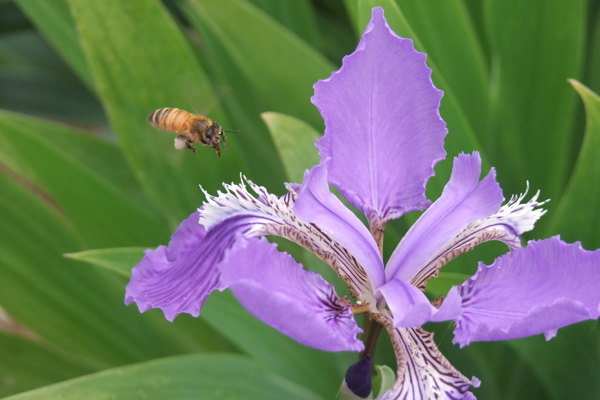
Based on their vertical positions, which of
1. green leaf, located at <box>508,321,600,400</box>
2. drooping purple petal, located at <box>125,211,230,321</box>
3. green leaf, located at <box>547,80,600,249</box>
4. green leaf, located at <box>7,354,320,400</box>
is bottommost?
green leaf, located at <box>7,354,320,400</box>

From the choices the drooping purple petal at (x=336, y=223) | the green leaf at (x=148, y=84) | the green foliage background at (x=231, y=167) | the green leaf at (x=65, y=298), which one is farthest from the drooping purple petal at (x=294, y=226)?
the green leaf at (x=65, y=298)

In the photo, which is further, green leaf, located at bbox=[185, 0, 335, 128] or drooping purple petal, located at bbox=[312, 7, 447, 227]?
green leaf, located at bbox=[185, 0, 335, 128]

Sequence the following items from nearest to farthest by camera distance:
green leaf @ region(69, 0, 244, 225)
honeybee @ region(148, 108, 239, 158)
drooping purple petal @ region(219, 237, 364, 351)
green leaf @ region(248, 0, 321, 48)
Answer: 1. drooping purple petal @ region(219, 237, 364, 351)
2. honeybee @ region(148, 108, 239, 158)
3. green leaf @ region(69, 0, 244, 225)
4. green leaf @ region(248, 0, 321, 48)

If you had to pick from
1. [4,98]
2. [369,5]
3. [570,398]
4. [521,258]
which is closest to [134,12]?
[369,5]

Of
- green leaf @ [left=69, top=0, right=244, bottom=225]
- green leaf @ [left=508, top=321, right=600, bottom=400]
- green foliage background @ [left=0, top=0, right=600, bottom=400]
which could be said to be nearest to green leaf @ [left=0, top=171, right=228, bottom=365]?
green foliage background @ [left=0, top=0, right=600, bottom=400]

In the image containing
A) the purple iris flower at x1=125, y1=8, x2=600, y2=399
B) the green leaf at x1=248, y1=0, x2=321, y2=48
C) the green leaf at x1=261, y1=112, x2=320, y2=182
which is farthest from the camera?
the green leaf at x1=248, y1=0, x2=321, y2=48

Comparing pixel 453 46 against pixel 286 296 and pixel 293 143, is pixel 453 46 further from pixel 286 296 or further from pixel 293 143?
pixel 286 296

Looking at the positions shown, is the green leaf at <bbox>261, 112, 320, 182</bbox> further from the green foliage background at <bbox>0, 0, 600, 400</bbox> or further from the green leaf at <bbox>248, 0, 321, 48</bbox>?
the green leaf at <bbox>248, 0, 321, 48</bbox>

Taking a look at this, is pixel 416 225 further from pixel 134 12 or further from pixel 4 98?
pixel 4 98

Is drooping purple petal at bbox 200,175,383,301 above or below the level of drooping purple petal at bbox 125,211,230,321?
above
